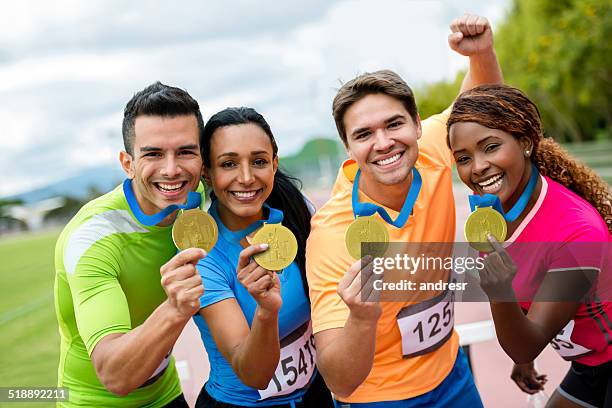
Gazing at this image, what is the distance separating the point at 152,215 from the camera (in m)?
2.68

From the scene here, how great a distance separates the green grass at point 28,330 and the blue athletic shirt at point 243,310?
4.15 m

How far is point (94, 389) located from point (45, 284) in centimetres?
1424

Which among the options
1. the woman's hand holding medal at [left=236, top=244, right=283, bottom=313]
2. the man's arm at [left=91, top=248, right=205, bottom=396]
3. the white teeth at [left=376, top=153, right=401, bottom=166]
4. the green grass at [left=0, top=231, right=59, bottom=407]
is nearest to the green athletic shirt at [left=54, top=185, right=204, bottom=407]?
the man's arm at [left=91, top=248, right=205, bottom=396]

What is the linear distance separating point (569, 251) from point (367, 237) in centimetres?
74

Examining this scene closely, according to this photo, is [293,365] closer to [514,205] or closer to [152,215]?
[152,215]

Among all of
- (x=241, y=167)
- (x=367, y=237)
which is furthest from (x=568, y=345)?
(x=241, y=167)

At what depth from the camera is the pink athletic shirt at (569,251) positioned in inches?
88.0

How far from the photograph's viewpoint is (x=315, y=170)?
37938 millimetres

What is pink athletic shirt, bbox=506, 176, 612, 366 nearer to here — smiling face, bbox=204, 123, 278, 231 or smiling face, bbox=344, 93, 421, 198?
smiling face, bbox=344, 93, 421, 198

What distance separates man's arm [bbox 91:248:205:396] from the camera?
6.77 feet

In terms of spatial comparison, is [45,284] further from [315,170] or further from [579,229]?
[315,170]

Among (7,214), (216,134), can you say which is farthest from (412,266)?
(7,214)

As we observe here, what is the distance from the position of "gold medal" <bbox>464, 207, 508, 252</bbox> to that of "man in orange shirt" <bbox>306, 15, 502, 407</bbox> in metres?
0.37

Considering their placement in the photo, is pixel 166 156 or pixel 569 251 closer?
pixel 569 251
